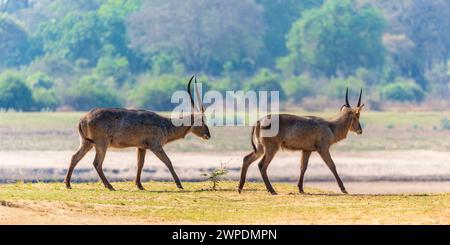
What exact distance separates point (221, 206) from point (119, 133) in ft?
10.8

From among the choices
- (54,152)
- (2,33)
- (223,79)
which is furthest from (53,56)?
(54,152)

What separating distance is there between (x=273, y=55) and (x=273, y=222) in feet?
242

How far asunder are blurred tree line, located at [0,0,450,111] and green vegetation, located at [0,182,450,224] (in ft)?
174

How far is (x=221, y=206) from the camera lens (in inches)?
782

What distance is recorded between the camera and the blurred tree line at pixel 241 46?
8056 cm

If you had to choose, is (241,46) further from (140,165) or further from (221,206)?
(221,206)

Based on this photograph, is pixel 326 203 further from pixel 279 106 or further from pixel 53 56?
pixel 53 56

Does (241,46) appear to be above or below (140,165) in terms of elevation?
above

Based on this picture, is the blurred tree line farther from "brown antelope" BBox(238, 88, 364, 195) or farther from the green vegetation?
the green vegetation

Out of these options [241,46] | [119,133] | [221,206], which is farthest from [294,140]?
[241,46]

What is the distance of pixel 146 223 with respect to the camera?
58.0ft

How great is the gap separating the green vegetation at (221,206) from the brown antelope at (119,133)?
0.48 metres

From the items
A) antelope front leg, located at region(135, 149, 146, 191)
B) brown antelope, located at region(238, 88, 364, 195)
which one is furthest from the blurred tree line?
brown antelope, located at region(238, 88, 364, 195)

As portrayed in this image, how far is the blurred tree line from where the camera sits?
3172 inches
